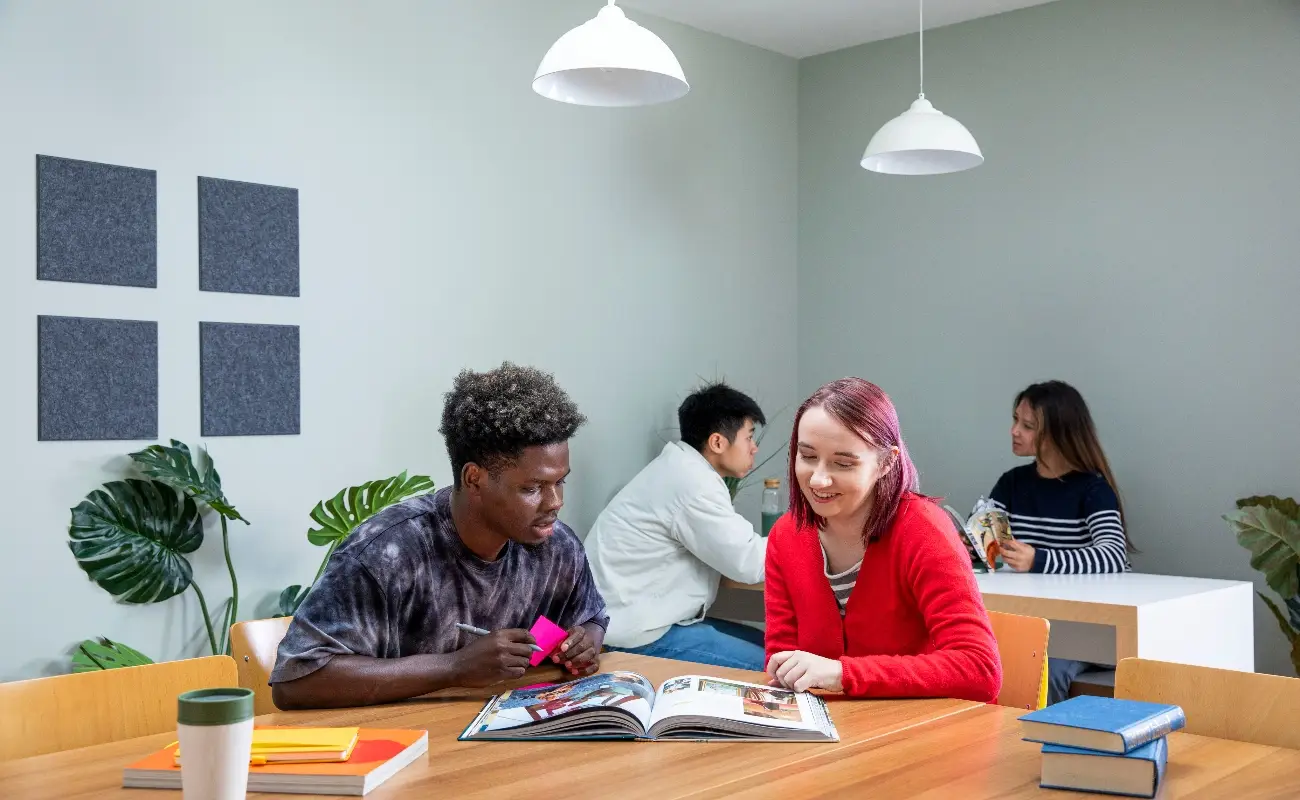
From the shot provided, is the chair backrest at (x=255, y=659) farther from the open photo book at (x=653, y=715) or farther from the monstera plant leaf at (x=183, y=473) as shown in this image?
the monstera plant leaf at (x=183, y=473)

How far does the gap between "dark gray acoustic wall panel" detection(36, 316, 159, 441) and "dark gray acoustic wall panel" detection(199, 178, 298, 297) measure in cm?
25

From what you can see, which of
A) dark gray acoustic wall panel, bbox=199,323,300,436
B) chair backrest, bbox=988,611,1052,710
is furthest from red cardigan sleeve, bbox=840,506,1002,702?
dark gray acoustic wall panel, bbox=199,323,300,436

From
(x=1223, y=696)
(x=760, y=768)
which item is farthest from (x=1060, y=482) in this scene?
(x=760, y=768)

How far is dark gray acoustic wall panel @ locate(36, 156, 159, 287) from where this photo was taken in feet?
9.72

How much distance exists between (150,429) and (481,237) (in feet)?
4.03

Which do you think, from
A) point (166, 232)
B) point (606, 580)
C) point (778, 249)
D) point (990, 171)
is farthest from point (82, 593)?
point (990, 171)

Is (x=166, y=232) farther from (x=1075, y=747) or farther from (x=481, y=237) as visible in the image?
(x=1075, y=747)

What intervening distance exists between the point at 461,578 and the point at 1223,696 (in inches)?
44.3

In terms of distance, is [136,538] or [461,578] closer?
[461,578]

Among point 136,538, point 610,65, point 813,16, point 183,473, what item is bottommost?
point 136,538

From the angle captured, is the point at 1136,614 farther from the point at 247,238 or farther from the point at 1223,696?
the point at 247,238

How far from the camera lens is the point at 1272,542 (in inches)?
140

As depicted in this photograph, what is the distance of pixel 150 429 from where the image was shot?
3145 mm

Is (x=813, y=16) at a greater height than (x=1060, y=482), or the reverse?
(x=813, y=16)
